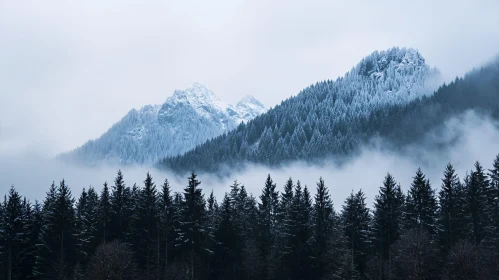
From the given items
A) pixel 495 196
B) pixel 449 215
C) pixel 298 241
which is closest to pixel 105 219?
pixel 298 241

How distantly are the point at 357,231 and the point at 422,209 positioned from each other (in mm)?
9463

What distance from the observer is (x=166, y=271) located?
63.8m

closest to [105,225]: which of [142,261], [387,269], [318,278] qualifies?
[142,261]

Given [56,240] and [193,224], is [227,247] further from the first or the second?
[56,240]

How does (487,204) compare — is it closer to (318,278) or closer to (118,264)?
(318,278)

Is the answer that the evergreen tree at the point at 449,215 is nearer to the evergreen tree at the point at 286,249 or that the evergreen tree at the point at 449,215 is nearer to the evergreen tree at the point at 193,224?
the evergreen tree at the point at 286,249

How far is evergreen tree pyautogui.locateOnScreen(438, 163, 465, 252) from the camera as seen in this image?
2618 inches

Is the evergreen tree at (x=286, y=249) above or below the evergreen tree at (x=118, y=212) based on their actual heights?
below

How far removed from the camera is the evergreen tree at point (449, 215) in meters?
66.5

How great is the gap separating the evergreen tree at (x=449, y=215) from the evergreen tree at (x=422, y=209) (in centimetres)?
123

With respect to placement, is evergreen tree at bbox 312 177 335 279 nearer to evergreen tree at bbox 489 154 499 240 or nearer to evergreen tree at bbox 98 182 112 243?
evergreen tree at bbox 489 154 499 240

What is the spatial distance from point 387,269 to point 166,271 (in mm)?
28544

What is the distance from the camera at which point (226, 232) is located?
76.6 meters

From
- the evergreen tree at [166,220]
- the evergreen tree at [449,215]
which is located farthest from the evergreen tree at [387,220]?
the evergreen tree at [166,220]
